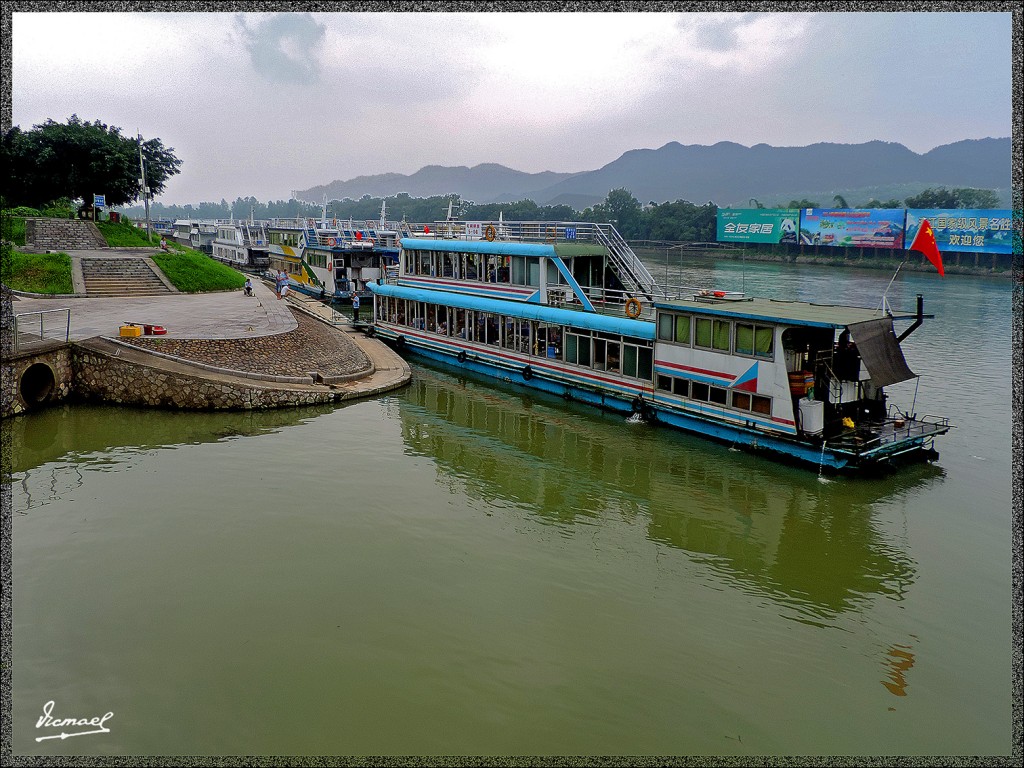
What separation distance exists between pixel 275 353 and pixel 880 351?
16638mm

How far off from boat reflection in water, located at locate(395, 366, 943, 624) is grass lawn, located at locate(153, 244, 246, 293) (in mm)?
17139

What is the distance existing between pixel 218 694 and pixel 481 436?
1116cm

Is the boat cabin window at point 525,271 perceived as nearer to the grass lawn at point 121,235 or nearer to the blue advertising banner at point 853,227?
the grass lawn at point 121,235

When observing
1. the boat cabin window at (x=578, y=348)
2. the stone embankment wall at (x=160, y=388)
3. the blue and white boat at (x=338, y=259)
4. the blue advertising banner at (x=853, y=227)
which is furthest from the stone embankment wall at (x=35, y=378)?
the blue advertising banner at (x=853, y=227)

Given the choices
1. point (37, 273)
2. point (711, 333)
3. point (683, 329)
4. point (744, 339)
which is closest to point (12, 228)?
point (37, 273)

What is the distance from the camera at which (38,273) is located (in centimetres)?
2983

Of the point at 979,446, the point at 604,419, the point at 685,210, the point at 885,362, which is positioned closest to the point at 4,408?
the point at 604,419

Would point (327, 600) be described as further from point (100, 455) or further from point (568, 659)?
point (100, 455)

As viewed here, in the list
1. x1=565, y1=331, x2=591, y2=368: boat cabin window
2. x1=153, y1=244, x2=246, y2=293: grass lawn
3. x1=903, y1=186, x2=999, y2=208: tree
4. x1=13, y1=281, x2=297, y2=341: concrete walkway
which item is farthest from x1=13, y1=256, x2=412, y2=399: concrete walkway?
x1=903, y1=186, x2=999, y2=208: tree

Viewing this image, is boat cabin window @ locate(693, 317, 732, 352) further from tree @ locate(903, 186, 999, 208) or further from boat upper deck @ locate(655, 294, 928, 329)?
tree @ locate(903, 186, 999, 208)

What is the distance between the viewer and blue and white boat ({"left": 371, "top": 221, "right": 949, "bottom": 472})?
1552cm

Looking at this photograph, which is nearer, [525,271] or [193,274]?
[525,271]

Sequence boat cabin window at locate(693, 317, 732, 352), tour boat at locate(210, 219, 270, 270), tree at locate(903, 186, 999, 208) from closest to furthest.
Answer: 1. boat cabin window at locate(693, 317, 732, 352)
2. tour boat at locate(210, 219, 270, 270)
3. tree at locate(903, 186, 999, 208)

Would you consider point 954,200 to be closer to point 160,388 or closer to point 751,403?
point 751,403
